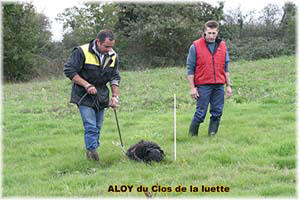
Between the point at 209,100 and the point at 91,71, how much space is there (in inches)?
92.5

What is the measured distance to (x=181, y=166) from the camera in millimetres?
5746

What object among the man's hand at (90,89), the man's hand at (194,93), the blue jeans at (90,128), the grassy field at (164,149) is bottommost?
the grassy field at (164,149)

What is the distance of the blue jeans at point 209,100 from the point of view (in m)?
7.18

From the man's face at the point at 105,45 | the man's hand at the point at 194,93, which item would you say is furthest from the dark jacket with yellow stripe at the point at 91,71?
the man's hand at the point at 194,93

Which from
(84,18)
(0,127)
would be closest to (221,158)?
(0,127)

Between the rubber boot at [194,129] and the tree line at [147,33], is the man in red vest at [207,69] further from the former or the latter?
the tree line at [147,33]

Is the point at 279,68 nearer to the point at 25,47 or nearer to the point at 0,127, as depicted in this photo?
the point at 0,127

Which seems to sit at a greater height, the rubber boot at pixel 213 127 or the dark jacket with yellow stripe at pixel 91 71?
the dark jacket with yellow stripe at pixel 91 71

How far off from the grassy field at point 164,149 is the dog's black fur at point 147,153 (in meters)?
0.13

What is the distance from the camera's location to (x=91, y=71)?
6.12 metres

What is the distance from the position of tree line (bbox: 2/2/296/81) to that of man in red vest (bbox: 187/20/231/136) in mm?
20208

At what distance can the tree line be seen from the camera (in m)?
27.1

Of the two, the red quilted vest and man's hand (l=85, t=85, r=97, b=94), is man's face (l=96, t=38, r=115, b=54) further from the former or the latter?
the red quilted vest

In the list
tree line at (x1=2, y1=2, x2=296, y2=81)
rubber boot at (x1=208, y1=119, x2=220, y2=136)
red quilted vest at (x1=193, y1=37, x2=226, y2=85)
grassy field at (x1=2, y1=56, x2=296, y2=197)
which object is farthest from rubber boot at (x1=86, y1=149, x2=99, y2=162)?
tree line at (x1=2, y1=2, x2=296, y2=81)
